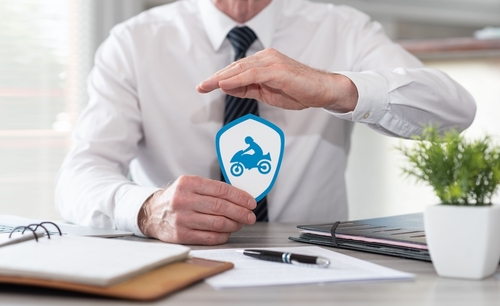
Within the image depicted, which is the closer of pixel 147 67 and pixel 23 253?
pixel 23 253

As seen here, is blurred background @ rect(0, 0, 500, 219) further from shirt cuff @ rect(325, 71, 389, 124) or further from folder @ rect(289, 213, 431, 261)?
folder @ rect(289, 213, 431, 261)

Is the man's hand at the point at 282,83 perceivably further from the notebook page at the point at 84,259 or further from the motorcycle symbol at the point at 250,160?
the notebook page at the point at 84,259

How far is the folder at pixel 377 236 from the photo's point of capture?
88 cm

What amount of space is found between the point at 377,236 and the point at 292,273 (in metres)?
0.22

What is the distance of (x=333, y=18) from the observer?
180 centimetres

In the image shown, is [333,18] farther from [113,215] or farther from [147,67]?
[113,215]

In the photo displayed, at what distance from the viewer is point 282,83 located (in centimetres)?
110

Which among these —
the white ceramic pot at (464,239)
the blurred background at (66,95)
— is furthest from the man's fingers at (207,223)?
the blurred background at (66,95)

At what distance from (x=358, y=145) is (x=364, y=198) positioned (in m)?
0.24

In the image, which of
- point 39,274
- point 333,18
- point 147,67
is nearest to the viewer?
point 39,274

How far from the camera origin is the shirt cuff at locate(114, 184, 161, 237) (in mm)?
1129

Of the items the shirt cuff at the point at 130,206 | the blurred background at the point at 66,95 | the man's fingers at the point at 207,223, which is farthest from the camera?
the blurred background at the point at 66,95

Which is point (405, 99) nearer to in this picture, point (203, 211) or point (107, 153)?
point (203, 211)

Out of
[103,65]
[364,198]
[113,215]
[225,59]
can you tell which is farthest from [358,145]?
[113,215]
